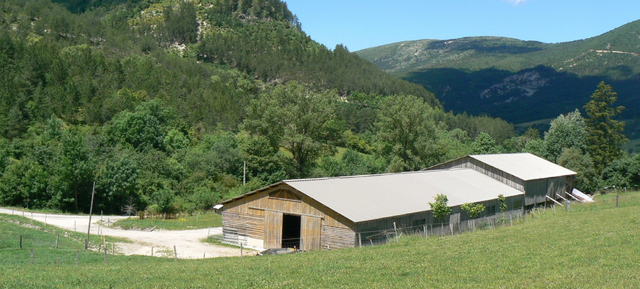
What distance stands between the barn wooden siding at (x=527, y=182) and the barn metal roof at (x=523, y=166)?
43 cm

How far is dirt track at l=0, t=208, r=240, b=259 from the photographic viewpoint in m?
32.5

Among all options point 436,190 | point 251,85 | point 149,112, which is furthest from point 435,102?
point 436,190

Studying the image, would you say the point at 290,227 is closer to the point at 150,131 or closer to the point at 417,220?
the point at 417,220

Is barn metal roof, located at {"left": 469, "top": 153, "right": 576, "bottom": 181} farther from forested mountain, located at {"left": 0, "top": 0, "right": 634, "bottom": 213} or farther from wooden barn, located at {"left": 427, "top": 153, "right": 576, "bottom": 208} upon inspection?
forested mountain, located at {"left": 0, "top": 0, "right": 634, "bottom": 213}

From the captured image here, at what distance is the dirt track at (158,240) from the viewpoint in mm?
32531

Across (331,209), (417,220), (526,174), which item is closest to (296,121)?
(526,174)

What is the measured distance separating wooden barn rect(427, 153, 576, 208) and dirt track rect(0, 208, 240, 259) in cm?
2679

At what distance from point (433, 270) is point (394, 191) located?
20.8 metres

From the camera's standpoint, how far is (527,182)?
49531mm

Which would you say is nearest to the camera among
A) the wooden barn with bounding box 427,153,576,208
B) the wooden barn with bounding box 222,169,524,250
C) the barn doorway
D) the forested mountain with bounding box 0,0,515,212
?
the wooden barn with bounding box 222,169,524,250

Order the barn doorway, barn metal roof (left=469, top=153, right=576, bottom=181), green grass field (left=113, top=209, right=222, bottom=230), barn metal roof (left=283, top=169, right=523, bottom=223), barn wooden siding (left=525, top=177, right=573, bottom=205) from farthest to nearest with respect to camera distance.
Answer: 1. barn metal roof (left=469, top=153, right=576, bottom=181)
2. barn wooden siding (left=525, top=177, right=573, bottom=205)
3. green grass field (left=113, top=209, right=222, bottom=230)
4. the barn doorway
5. barn metal roof (left=283, top=169, right=523, bottom=223)

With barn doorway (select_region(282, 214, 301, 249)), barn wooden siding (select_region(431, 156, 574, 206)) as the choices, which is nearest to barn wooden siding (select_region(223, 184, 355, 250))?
barn doorway (select_region(282, 214, 301, 249))

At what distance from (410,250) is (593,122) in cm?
6533

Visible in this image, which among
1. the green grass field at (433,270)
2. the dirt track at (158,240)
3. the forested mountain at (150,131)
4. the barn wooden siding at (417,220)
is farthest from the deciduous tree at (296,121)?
the green grass field at (433,270)
